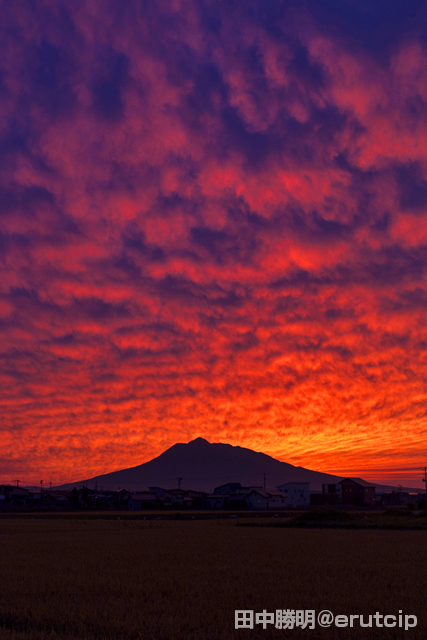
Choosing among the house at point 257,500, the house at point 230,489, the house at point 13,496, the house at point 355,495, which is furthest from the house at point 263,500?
the house at point 13,496

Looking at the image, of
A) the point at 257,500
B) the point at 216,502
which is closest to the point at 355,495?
the point at 257,500

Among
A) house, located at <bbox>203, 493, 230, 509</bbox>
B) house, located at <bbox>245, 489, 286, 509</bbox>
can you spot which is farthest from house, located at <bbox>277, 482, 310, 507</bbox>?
house, located at <bbox>203, 493, 230, 509</bbox>

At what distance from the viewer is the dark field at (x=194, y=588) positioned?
11977mm

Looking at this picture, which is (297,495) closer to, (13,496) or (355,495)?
(355,495)

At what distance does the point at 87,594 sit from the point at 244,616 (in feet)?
18.4

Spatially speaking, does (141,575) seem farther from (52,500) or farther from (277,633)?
(52,500)

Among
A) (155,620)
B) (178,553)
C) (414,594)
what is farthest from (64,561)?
(414,594)

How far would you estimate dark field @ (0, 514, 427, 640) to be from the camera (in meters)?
12.0

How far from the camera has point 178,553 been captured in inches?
1077

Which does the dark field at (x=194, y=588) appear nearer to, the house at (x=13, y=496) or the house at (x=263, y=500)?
the house at (x=263, y=500)

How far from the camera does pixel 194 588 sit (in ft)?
55.4

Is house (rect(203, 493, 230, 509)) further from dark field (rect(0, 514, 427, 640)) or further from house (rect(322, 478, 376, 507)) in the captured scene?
dark field (rect(0, 514, 427, 640))

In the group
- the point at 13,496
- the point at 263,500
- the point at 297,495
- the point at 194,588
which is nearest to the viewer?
the point at 194,588

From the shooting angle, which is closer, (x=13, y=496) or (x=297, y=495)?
(x=297, y=495)
